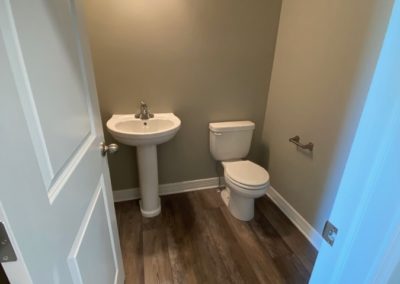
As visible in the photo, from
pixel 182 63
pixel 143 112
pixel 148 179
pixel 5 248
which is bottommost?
pixel 148 179

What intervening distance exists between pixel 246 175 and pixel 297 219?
595 millimetres

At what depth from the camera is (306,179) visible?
1773 mm

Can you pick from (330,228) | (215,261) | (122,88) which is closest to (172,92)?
(122,88)

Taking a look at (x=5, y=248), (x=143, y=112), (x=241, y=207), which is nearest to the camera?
(x=5, y=248)

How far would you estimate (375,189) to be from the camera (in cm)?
43

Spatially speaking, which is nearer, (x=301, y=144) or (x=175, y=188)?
(x=301, y=144)

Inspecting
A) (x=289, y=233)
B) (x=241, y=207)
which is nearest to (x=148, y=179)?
(x=241, y=207)

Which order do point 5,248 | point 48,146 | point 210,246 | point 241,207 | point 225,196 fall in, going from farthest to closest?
1. point 225,196
2. point 241,207
3. point 210,246
4. point 48,146
5. point 5,248

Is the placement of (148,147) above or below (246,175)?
above

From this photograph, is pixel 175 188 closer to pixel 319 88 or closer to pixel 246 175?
pixel 246 175

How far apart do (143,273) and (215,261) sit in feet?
1.62

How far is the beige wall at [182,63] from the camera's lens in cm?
168

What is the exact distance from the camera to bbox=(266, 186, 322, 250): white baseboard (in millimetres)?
1703

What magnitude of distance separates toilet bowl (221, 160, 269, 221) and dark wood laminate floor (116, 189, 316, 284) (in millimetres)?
93
